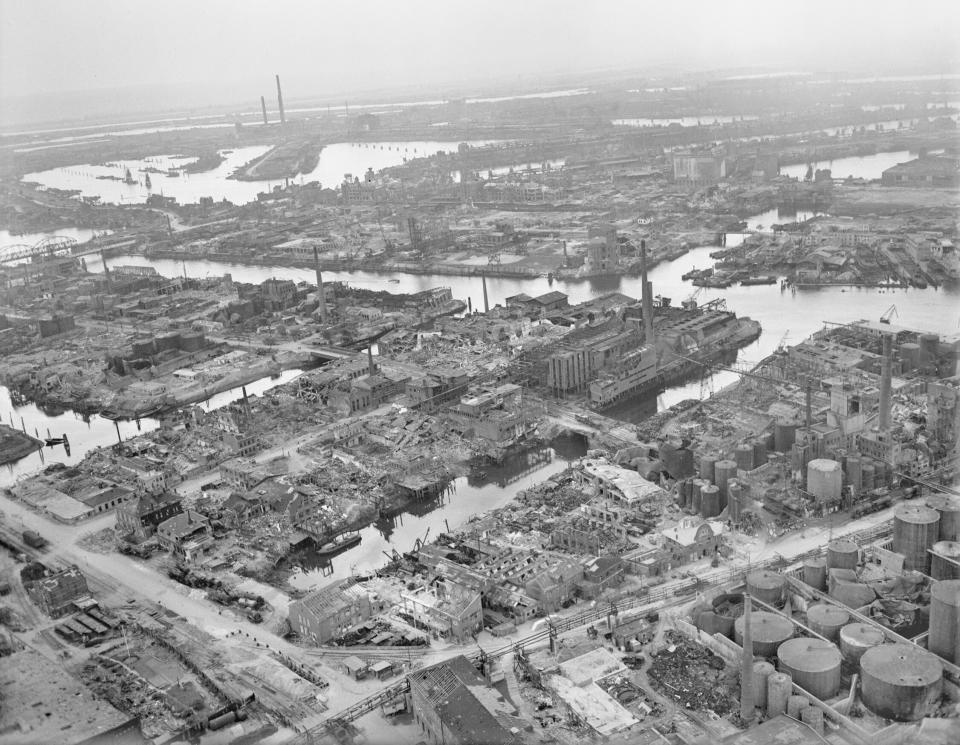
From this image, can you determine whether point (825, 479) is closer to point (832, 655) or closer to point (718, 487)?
point (718, 487)

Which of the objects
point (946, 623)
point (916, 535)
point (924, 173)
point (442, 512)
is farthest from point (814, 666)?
point (924, 173)

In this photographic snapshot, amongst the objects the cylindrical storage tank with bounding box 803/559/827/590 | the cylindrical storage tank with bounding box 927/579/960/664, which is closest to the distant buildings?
the cylindrical storage tank with bounding box 803/559/827/590

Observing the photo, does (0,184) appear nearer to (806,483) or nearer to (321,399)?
(321,399)

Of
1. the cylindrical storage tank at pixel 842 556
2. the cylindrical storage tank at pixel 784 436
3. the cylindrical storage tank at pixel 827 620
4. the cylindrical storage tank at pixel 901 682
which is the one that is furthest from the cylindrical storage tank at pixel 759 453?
the cylindrical storage tank at pixel 901 682

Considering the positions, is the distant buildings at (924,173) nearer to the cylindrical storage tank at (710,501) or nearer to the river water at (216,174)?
the cylindrical storage tank at (710,501)

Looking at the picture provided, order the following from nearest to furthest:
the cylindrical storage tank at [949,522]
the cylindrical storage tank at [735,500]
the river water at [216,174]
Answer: the cylindrical storage tank at [949,522], the cylindrical storage tank at [735,500], the river water at [216,174]

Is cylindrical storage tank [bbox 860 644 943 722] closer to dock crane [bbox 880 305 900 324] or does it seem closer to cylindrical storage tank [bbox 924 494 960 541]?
cylindrical storage tank [bbox 924 494 960 541]
